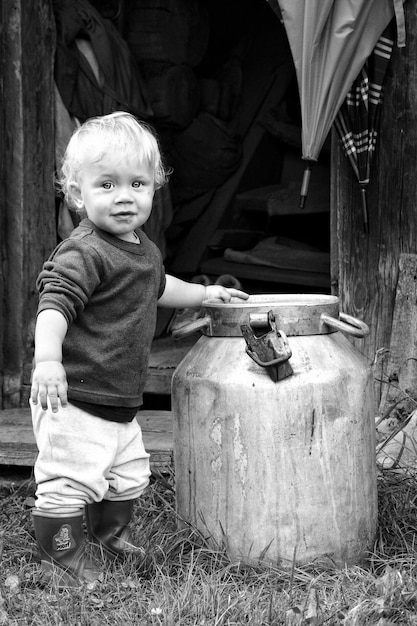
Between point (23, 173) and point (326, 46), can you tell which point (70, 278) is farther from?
point (23, 173)

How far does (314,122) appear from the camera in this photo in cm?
351

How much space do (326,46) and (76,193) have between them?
1.29 meters

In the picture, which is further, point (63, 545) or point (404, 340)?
point (404, 340)

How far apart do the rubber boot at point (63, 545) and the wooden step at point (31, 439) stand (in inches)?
36.9

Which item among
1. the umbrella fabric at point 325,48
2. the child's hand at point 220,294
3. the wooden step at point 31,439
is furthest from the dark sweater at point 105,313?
the umbrella fabric at point 325,48

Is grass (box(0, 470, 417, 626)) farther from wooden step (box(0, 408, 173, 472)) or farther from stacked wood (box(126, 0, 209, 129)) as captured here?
stacked wood (box(126, 0, 209, 129))

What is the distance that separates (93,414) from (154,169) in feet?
2.38

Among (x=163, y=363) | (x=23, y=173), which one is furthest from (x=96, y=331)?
(x=163, y=363)

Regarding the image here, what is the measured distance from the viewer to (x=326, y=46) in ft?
11.4

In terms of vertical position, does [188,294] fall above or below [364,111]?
below

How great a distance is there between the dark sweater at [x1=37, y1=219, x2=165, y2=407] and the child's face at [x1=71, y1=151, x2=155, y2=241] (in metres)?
0.07

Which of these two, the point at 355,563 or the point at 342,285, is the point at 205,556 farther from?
the point at 342,285

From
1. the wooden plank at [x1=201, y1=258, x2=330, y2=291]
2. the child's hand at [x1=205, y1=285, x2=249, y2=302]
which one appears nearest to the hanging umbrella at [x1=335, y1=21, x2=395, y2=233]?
the child's hand at [x1=205, y1=285, x2=249, y2=302]

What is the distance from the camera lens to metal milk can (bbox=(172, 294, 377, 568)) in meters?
2.68
